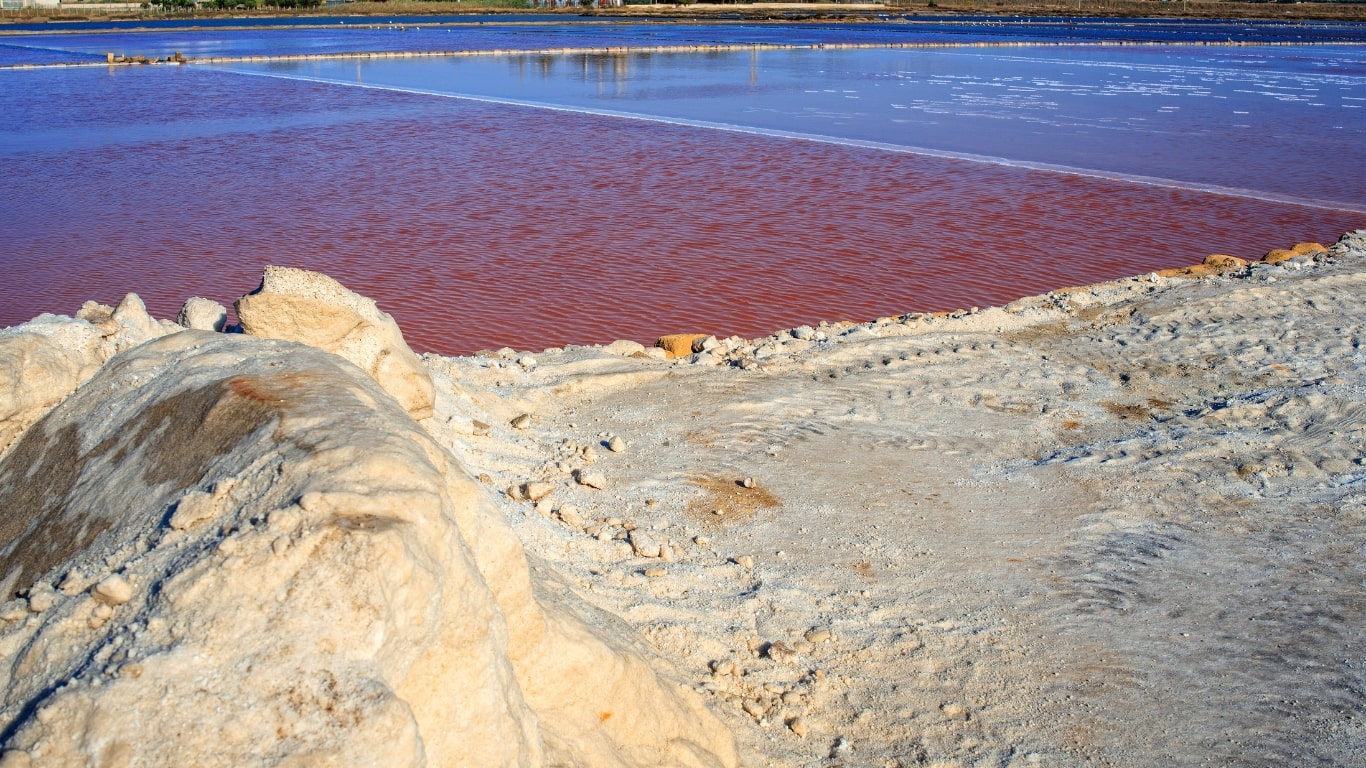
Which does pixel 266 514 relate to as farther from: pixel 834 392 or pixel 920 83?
pixel 920 83

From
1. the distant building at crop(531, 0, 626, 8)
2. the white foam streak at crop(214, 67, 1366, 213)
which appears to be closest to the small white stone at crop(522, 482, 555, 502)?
the white foam streak at crop(214, 67, 1366, 213)

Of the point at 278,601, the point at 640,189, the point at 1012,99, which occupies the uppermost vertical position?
the point at 1012,99

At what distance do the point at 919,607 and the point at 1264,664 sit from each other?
1.48 m

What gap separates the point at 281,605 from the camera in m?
2.69

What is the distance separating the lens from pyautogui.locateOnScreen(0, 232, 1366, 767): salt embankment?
8.93 feet

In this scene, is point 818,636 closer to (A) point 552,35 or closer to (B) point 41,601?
(B) point 41,601

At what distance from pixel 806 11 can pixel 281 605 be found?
75.9 meters

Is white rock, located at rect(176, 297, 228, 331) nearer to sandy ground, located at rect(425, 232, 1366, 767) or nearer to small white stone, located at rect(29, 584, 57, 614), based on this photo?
sandy ground, located at rect(425, 232, 1366, 767)

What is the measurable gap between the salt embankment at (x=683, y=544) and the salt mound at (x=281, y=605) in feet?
0.03

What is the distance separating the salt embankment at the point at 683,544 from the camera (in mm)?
2721

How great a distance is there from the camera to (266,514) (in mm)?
2883

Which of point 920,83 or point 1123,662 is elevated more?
point 920,83

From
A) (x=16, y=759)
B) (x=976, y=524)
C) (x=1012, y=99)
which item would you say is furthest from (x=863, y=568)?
(x=1012, y=99)

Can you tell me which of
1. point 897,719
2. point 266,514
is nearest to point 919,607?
point 897,719
